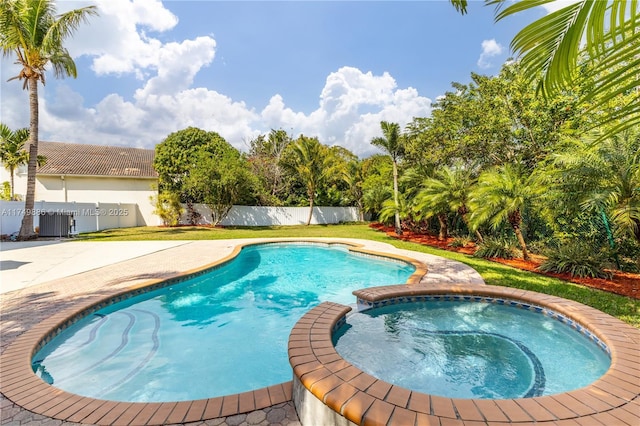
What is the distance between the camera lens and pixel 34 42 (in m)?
13.3

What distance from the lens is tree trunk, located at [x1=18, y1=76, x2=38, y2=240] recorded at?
13.8 meters

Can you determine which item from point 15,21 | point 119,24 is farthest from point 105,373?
point 15,21

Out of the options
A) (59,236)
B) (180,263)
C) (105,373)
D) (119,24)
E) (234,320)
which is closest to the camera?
(105,373)

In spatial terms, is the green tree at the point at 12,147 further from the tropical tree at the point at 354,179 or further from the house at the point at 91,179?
the tropical tree at the point at 354,179

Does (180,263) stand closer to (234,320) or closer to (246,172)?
(234,320)

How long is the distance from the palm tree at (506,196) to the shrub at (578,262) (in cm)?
153

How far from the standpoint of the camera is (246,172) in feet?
71.6

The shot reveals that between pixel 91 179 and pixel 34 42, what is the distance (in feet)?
35.8

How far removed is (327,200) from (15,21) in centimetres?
2304

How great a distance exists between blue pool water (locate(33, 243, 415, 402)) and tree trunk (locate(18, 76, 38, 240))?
466 inches

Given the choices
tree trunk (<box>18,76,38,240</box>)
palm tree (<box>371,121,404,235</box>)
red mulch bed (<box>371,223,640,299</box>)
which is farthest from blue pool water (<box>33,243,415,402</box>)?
tree trunk (<box>18,76,38,240</box>)

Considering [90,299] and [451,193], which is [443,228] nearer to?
[451,193]

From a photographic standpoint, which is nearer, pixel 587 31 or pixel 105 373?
pixel 587 31

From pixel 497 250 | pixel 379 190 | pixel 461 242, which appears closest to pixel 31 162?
pixel 379 190
